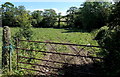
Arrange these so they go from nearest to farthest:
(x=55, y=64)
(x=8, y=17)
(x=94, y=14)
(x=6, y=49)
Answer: (x=6, y=49) → (x=55, y=64) → (x=94, y=14) → (x=8, y=17)

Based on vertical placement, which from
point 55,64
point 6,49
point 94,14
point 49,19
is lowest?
point 55,64

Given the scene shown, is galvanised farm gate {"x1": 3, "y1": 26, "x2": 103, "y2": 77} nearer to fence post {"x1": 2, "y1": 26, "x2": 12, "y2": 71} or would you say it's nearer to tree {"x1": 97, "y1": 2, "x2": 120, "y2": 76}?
fence post {"x1": 2, "y1": 26, "x2": 12, "y2": 71}

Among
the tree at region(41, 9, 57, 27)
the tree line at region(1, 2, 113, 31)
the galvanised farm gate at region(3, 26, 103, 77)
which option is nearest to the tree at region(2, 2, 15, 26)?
the tree line at region(1, 2, 113, 31)

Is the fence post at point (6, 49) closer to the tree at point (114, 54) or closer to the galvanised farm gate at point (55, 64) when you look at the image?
the galvanised farm gate at point (55, 64)

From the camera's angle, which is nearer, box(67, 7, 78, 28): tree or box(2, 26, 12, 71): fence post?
box(2, 26, 12, 71): fence post

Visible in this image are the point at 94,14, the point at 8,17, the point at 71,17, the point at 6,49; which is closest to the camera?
the point at 6,49

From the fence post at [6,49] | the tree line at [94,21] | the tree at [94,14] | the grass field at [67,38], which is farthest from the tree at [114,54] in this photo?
the tree at [94,14]

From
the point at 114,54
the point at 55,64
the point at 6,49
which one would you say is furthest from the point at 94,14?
the point at 6,49

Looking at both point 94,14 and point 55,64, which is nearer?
point 55,64

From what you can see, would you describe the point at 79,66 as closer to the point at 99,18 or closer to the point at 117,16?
the point at 117,16

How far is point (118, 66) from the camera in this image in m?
2.44

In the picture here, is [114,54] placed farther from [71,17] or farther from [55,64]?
[71,17]

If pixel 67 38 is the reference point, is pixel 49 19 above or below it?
above

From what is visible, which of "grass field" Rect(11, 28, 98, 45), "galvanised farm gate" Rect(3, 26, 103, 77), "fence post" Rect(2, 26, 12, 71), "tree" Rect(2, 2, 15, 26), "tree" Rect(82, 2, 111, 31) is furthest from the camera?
"tree" Rect(2, 2, 15, 26)
